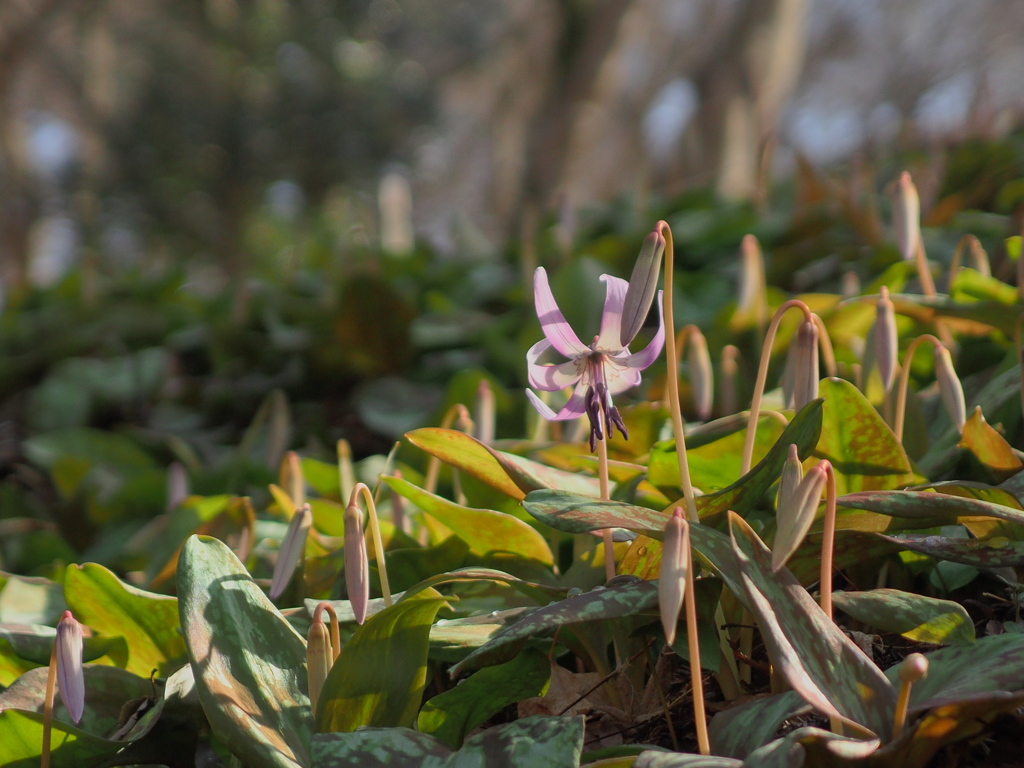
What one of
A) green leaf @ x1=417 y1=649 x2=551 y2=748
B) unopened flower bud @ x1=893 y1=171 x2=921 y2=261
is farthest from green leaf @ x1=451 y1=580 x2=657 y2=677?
unopened flower bud @ x1=893 y1=171 x2=921 y2=261

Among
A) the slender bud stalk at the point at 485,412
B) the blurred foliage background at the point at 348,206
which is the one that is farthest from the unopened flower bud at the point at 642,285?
the blurred foliage background at the point at 348,206

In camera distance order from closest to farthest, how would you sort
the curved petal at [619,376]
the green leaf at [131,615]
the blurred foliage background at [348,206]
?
the curved petal at [619,376], the green leaf at [131,615], the blurred foliage background at [348,206]

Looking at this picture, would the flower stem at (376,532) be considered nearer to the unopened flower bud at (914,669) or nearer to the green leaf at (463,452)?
the green leaf at (463,452)

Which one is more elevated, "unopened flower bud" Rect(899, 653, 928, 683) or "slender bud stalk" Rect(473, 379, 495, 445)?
"slender bud stalk" Rect(473, 379, 495, 445)

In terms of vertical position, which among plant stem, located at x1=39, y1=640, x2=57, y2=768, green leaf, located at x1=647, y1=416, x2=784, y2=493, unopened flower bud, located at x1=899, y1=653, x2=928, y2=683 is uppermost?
green leaf, located at x1=647, y1=416, x2=784, y2=493

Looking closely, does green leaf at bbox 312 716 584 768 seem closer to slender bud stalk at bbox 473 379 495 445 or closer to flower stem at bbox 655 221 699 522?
flower stem at bbox 655 221 699 522

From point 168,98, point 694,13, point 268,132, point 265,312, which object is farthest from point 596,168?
point 265,312
